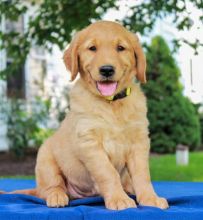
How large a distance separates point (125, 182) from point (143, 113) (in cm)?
50

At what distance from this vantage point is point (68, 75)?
475 inches

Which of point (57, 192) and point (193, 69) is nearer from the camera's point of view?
point (57, 192)

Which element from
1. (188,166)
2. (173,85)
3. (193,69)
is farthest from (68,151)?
(193,69)

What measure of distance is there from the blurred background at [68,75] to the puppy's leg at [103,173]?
11.9ft

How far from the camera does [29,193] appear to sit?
378 centimetres

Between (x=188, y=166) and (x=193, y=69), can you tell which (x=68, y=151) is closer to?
(x=188, y=166)

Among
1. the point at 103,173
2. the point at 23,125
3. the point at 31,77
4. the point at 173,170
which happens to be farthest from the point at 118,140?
the point at 31,77

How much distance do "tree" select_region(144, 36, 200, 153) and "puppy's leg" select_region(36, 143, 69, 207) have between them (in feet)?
32.4

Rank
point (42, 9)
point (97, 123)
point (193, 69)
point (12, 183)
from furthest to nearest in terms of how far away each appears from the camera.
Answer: point (193, 69)
point (42, 9)
point (12, 183)
point (97, 123)

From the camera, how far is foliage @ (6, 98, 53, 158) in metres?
10.8

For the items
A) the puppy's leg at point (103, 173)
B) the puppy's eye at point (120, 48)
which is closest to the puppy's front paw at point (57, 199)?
the puppy's leg at point (103, 173)

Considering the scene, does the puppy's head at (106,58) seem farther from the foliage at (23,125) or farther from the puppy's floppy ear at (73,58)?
the foliage at (23,125)

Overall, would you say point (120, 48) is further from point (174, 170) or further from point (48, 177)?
point (174, 170)

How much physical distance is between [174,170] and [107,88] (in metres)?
6.57
